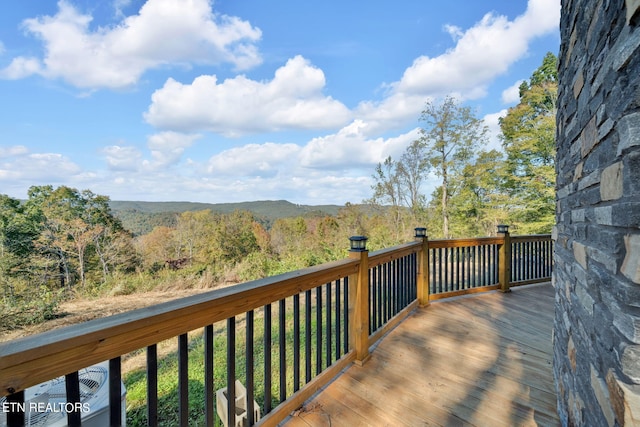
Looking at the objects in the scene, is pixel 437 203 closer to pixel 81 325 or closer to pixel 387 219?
pixel 387 219

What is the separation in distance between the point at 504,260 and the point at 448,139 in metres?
8.67

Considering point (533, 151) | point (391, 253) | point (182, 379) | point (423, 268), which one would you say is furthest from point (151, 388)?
point (533, 151)

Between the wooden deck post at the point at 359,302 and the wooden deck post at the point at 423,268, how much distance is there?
5.11 feet

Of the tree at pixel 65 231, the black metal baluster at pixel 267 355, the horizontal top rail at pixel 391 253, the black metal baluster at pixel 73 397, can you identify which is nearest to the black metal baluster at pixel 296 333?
the black metal baluster at pixel 267 355

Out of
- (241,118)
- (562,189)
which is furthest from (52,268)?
(562,189)

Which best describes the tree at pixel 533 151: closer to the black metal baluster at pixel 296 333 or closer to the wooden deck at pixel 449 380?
the wooden deck at pixel 449 380

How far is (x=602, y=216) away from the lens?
0.91m

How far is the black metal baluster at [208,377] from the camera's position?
1.24 m

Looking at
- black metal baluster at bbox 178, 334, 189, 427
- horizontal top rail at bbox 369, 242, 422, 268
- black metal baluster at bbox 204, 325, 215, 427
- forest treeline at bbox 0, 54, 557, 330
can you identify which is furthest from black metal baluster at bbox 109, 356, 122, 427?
forest treeline at bbox 0, 54, 557, 330

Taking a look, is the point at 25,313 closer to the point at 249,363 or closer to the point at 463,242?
the point at 249,363

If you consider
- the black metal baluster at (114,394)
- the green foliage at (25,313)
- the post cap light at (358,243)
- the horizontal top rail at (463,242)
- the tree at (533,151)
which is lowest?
the green foliage at (25,313)

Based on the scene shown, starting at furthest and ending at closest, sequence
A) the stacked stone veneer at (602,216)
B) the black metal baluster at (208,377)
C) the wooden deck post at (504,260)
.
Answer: the wooden deck post at (504,260), the black metal baluster at (208,377), the stacked stone veneer at (602,216)

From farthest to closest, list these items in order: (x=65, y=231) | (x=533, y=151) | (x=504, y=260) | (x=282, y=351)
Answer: (x=65, y=231)
(x=533, y=151)
(x=504, y=260)
(x=282, y=351)

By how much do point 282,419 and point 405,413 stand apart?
0.82m
